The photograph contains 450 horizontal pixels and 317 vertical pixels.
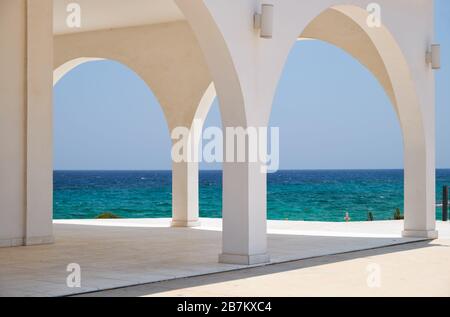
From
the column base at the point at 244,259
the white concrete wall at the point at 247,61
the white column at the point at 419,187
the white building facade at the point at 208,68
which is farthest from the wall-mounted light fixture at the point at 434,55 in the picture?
the column base at the point at 244,259

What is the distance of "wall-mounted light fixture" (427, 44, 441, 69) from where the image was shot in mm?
14758

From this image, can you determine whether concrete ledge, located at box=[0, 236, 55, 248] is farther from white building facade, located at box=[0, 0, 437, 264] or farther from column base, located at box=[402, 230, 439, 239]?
column base, located at box=[402, 230, 439, 239]

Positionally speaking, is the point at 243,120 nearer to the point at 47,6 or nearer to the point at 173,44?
the point at 47,6

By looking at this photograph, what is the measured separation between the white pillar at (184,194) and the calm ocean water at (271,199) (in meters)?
32.4

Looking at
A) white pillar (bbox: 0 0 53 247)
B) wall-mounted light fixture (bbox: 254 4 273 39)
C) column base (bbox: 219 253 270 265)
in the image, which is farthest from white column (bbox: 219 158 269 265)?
white pillar (bbox: 0 0 53 247)

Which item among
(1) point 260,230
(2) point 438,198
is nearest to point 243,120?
(1) point 260,230

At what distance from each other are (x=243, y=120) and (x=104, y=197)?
58.7m

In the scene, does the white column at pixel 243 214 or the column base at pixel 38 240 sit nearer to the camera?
the white column at pixel 243 214

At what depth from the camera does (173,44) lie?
17.4 m

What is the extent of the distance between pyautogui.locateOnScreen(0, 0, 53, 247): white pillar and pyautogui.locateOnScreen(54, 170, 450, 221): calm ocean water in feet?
122

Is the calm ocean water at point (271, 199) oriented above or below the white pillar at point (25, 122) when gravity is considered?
below

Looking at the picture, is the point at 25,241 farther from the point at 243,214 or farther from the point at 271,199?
the point at 271,199

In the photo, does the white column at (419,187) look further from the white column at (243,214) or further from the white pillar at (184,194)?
the white column at (243,214)

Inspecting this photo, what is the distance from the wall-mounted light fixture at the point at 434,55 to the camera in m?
14.8
